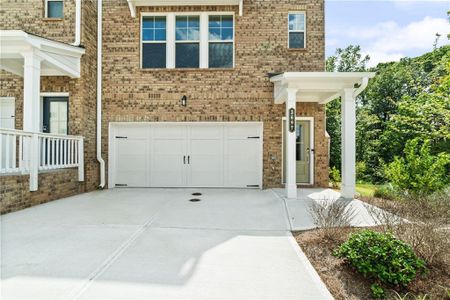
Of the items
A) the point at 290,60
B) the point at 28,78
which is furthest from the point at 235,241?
the point at 290,60

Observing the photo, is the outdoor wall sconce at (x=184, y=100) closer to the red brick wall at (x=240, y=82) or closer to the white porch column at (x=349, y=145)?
the red brick wall at (x=240, y=82)

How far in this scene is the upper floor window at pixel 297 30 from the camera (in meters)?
9.16

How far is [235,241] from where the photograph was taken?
4.14 m

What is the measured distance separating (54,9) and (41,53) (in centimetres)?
300

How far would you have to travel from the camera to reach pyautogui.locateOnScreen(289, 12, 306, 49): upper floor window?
9156mm

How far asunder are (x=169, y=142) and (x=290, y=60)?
5136 mm

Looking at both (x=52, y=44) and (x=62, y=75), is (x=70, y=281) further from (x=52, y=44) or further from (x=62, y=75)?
(x=62, y=75)

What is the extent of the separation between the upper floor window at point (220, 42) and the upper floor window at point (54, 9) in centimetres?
495

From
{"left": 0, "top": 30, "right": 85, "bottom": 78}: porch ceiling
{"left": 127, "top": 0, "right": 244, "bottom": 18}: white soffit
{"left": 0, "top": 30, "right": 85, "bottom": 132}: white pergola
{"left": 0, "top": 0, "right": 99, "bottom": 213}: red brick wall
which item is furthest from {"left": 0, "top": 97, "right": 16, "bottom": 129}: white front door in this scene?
{"left": 127, "top": 0, "right": 244, "bottom": 18}: white soffit

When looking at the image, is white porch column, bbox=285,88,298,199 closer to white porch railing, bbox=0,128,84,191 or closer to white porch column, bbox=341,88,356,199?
white porch column, bbox=341,88,356,199

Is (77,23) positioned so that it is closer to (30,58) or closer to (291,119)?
(30,58)

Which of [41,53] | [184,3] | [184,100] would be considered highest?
[184,3]

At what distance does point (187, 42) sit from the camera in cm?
921

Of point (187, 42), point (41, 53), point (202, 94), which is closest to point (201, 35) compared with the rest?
point (187, 42)
